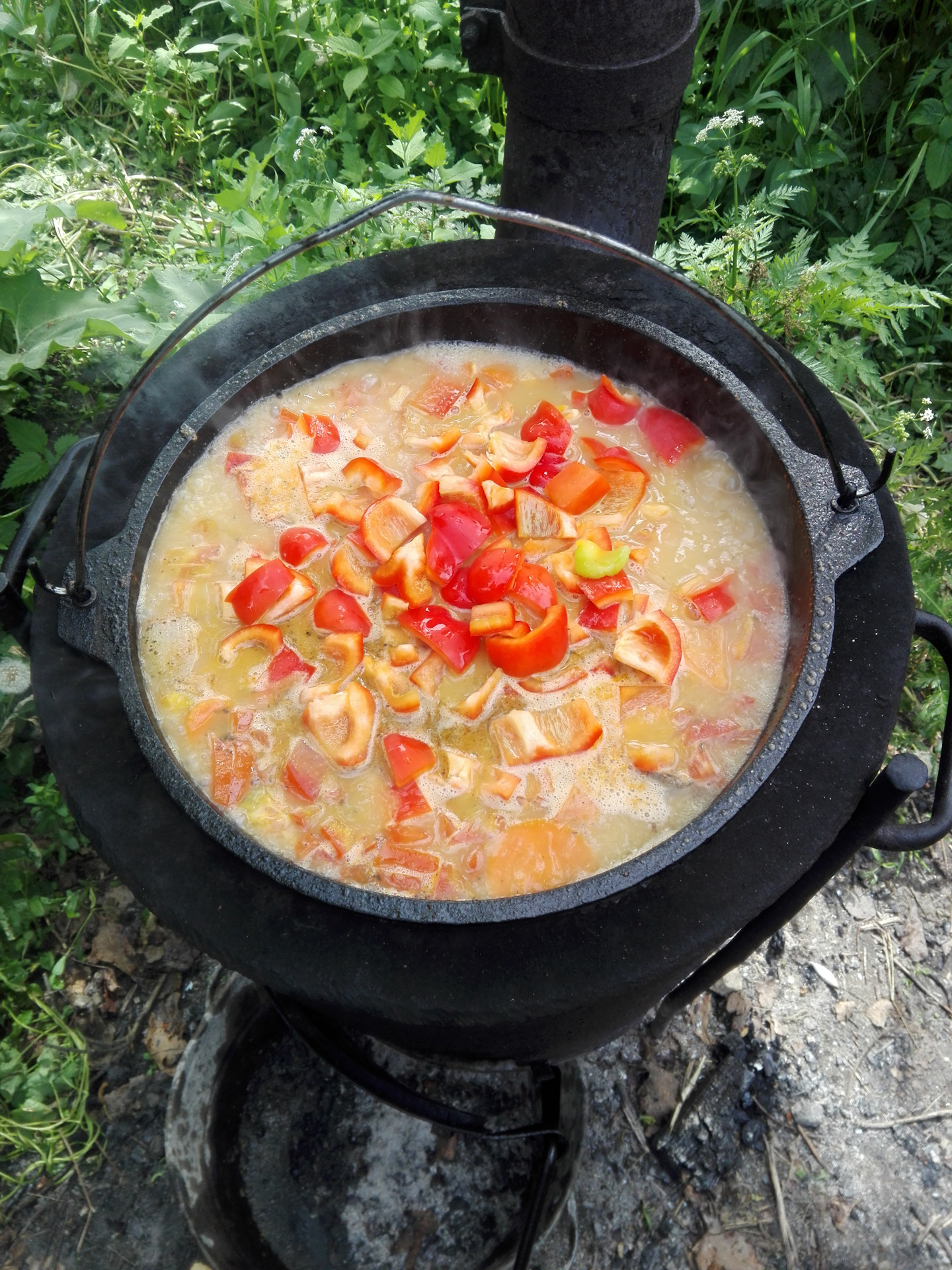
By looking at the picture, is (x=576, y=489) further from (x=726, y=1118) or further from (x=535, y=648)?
(x=726, y=1118)

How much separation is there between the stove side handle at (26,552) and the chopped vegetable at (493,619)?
0.87 metres

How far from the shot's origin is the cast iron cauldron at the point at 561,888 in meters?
1.40

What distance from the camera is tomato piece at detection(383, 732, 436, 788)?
69.2 inches

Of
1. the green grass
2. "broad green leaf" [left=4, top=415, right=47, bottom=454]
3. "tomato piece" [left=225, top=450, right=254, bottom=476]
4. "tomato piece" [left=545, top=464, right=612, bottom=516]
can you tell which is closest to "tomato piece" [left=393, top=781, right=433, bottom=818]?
"tomato piece" [left=545, top=464, right=612, bottom=516]

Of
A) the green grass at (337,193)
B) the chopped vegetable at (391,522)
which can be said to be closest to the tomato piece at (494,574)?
the chopped vegetable at (391,522)

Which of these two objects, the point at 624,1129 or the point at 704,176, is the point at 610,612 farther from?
the point at 704,176

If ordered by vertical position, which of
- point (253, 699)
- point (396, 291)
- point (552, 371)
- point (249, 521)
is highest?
point (396, 291)

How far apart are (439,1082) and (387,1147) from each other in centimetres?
20

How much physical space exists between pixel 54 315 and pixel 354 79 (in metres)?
2.07

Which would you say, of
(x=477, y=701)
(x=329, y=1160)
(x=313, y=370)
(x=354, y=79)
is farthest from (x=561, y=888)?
(x=354, y=79)

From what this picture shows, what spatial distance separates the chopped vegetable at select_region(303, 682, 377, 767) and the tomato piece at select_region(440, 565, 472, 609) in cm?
32

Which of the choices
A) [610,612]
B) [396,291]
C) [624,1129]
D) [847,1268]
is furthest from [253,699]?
[847,1268]

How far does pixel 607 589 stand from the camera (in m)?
2.00

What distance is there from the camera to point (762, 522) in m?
2.10
